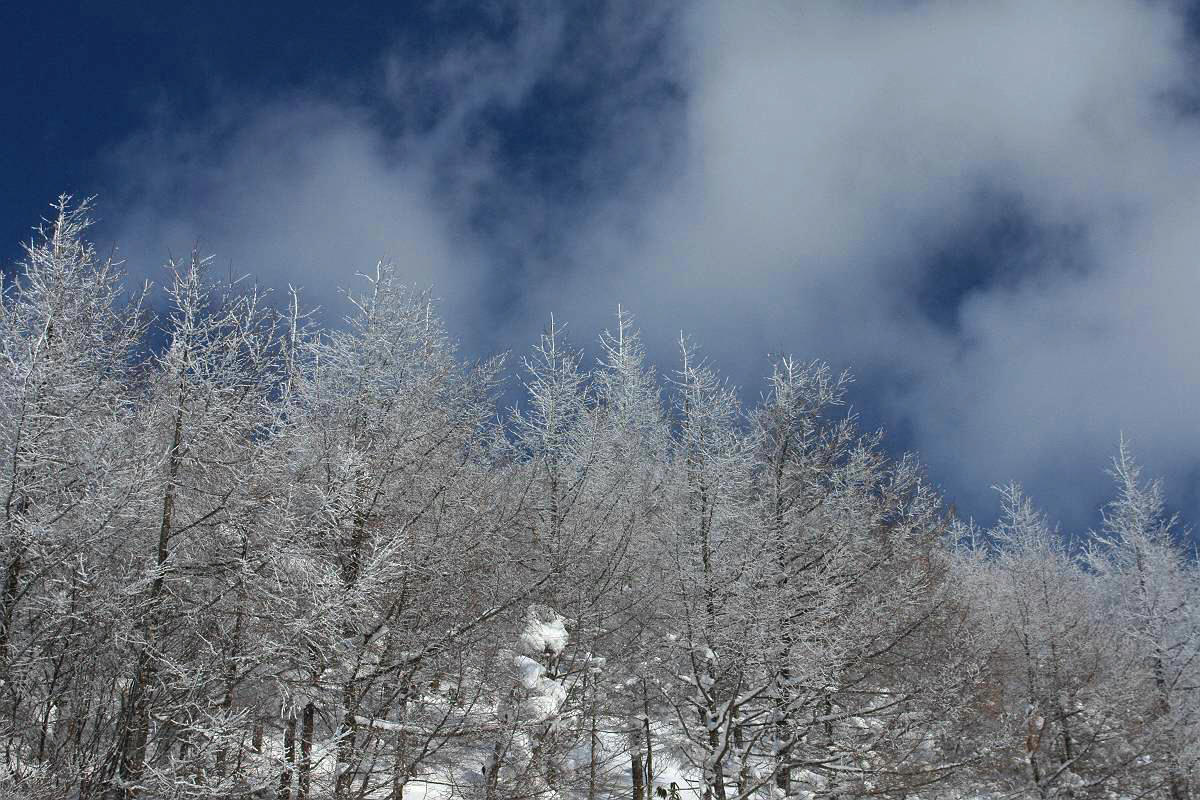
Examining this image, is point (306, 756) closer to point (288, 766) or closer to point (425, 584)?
point (288, 766)

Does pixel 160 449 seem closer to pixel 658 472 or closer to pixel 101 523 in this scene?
pixel 101 523

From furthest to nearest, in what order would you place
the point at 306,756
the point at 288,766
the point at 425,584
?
the point at 425,584, the point at 306,756, the point at 288,766

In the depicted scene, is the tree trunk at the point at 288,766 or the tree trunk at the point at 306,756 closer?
the tree trunk at the point at 288,766

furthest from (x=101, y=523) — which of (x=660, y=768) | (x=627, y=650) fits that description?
(x=660, y=768)

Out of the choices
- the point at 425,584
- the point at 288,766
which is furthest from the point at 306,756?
the point at 425,584

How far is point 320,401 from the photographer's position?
10.5 m

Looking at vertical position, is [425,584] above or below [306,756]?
above

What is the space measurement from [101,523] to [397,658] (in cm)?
379

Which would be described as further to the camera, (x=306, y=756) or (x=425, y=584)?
(x=425, y=584)

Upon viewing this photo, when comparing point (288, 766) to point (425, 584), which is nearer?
point (288, 766)

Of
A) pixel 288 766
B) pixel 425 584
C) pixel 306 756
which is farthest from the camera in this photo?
pixel 425 584

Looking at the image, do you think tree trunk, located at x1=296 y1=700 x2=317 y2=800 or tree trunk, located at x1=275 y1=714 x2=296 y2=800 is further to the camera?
tree trunk, located at x1=296 y1=700 x2=317 y2=800

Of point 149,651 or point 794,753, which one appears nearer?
point 149,651

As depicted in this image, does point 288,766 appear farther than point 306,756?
No
